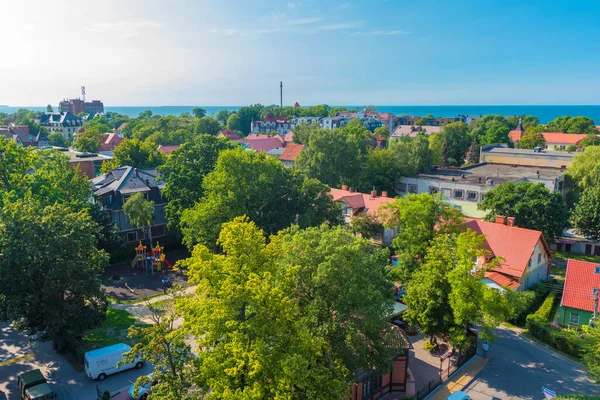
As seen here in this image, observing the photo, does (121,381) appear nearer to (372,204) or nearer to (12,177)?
(12,177)

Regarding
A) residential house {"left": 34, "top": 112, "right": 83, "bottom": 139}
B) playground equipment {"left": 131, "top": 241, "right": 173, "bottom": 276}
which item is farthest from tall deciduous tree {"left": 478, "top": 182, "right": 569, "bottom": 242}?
residential house {"left": 34, "top": 112, "right": 83, "bottom": 139}

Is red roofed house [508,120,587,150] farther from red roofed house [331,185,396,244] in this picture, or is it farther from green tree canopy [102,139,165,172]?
green tree canopy [102,139,165,172]

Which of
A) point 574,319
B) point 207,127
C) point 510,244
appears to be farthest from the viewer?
point 207,127

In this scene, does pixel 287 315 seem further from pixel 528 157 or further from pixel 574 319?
pixel 528 157

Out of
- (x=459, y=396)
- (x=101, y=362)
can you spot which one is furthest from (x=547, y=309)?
(x=101, y=362)

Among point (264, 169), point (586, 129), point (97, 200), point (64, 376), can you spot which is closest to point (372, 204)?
point (264, 169)

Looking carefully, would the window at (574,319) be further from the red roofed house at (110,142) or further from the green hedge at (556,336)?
the red roofed house at (110,142)
